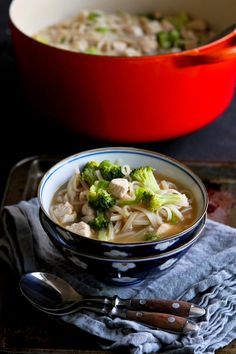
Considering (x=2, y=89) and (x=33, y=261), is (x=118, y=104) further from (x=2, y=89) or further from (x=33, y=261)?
(x=2, y=89)

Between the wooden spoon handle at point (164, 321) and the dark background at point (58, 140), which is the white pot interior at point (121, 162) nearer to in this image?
the wooden spoon handle at point (164, 321)

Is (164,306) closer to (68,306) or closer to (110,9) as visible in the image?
(68,306)

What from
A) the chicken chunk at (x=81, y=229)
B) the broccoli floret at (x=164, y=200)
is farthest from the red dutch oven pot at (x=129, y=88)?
the chicken chunk at (x=81, y=229)

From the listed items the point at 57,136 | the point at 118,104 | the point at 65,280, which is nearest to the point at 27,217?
the point at 65,280

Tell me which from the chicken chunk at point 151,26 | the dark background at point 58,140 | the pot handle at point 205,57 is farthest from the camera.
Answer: the chicken chunk at point 151,26

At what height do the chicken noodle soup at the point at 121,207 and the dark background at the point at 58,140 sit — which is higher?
the chicken noodle soup at the point at 121,207

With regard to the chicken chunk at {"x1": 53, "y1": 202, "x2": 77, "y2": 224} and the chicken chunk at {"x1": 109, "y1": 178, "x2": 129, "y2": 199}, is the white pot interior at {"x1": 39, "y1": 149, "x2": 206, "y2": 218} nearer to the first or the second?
the chicken chunk at {"x1": 53, "y1": 202, "x2": 77, "y2": 224}

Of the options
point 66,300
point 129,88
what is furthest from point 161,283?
point 129,88
